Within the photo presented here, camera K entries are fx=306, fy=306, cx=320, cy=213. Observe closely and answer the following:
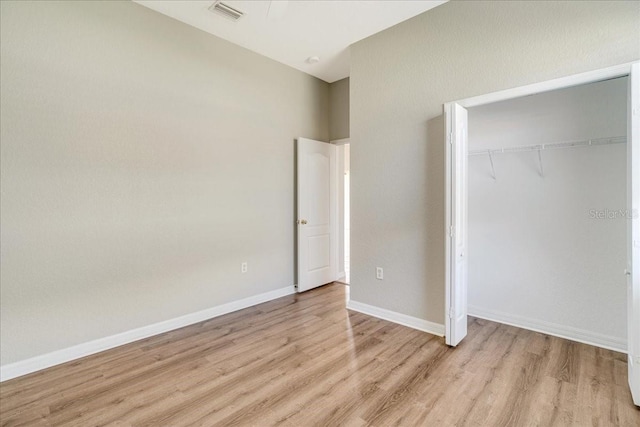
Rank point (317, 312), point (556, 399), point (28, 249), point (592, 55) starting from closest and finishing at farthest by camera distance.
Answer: point (556, 399) < point (592, 55) < point (28, 249) < point (317, 312)

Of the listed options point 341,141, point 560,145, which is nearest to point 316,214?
point 341,141

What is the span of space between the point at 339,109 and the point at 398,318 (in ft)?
9.82

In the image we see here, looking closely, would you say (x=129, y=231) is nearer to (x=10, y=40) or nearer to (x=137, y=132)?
(x=137, y=132)

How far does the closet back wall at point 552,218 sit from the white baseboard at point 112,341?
2693mm

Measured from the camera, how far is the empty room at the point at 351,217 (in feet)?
6.66

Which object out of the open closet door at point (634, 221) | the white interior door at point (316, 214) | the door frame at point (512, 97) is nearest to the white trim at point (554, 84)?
the door frame at point (512, 97)

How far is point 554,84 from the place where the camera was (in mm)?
2271

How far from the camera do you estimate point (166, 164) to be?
2.98 meters

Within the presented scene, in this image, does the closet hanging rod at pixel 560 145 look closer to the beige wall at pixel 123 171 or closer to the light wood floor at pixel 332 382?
the light wood floor at pixel 332 382

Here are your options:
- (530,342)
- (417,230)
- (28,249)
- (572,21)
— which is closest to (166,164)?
(28,249)

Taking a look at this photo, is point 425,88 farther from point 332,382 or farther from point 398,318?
point 332,382

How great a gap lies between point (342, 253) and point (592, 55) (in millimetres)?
3619

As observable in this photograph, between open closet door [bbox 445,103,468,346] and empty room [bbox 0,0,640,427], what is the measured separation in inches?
0.7

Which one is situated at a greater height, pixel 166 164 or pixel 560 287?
pixel 166 164
